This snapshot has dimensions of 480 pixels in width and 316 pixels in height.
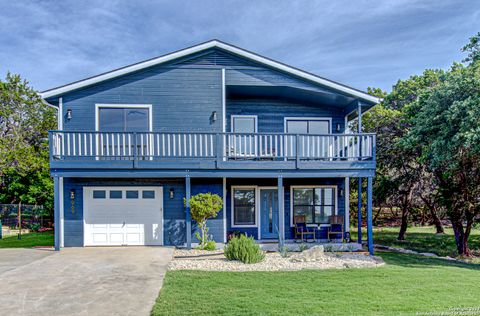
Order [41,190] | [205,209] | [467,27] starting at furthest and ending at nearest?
1. [41,190]
2. [467,27]
3. [205,209]

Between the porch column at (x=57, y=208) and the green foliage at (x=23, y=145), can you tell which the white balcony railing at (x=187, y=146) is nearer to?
the porch column at (x=57, y=208)

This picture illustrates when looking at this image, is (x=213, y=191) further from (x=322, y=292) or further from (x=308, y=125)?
(x=322, y=292)

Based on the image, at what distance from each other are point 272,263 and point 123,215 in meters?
5.69

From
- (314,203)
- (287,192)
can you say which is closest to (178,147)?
(287,192)

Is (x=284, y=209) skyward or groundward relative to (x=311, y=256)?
skyward

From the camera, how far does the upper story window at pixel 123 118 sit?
1141cm

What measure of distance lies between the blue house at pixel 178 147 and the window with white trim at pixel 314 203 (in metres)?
0.65

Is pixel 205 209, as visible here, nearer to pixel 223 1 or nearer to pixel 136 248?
pixel 136 248

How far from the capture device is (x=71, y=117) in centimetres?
1124

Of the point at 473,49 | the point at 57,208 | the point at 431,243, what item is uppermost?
the point at 473,49

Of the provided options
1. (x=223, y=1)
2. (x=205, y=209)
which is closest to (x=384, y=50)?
(x=223, y=1)

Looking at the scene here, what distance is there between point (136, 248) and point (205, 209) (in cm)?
289

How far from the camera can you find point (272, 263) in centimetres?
884

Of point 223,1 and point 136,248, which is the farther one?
point 223,1
